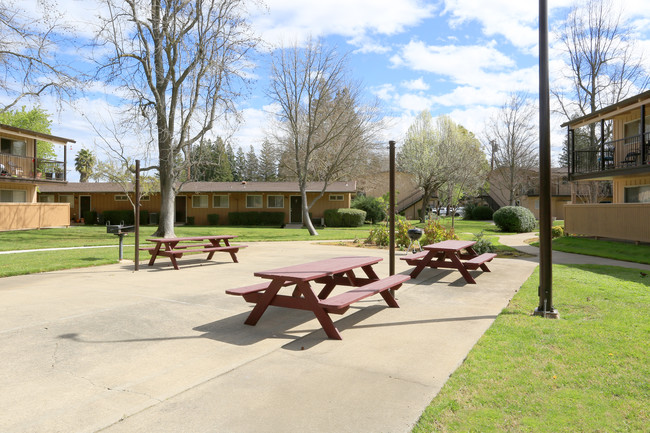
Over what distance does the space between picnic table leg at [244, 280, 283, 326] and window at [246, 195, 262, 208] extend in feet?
100

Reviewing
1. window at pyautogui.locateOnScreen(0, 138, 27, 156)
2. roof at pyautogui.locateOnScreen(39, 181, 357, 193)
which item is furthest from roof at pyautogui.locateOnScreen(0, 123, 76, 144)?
roof at pyautogui.locateOnScreen(39, 181, 357, 193)

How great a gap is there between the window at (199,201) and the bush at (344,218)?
10.6m

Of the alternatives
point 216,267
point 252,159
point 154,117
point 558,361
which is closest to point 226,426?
point 558,361

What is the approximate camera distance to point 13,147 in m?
26.5

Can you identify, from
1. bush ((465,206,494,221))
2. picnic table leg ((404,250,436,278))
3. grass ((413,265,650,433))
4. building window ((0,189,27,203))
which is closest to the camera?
grass ((413,265,650,433))

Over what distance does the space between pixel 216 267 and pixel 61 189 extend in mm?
32987

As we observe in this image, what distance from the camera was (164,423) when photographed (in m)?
2.86

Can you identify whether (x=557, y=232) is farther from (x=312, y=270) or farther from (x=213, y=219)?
(x=213, y=219)

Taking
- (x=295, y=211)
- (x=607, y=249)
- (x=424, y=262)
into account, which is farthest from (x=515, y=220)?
(x=424, y=262)

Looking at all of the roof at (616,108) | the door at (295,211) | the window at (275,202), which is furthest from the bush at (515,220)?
the window at (275,202)

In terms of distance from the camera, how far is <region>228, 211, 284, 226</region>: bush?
34.5 m

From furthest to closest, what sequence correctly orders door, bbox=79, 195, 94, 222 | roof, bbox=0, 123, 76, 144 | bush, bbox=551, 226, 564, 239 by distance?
door, bbox=79, 195, 94, 222 → roof, bbox=0, 123, 76, 144 → bush, bbox=551, 226, 564, 239

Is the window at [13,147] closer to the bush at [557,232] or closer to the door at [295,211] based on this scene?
the door at [295,211]

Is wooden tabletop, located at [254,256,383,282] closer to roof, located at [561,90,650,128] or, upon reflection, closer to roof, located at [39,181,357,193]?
roof, located at [561,90,650,128]
